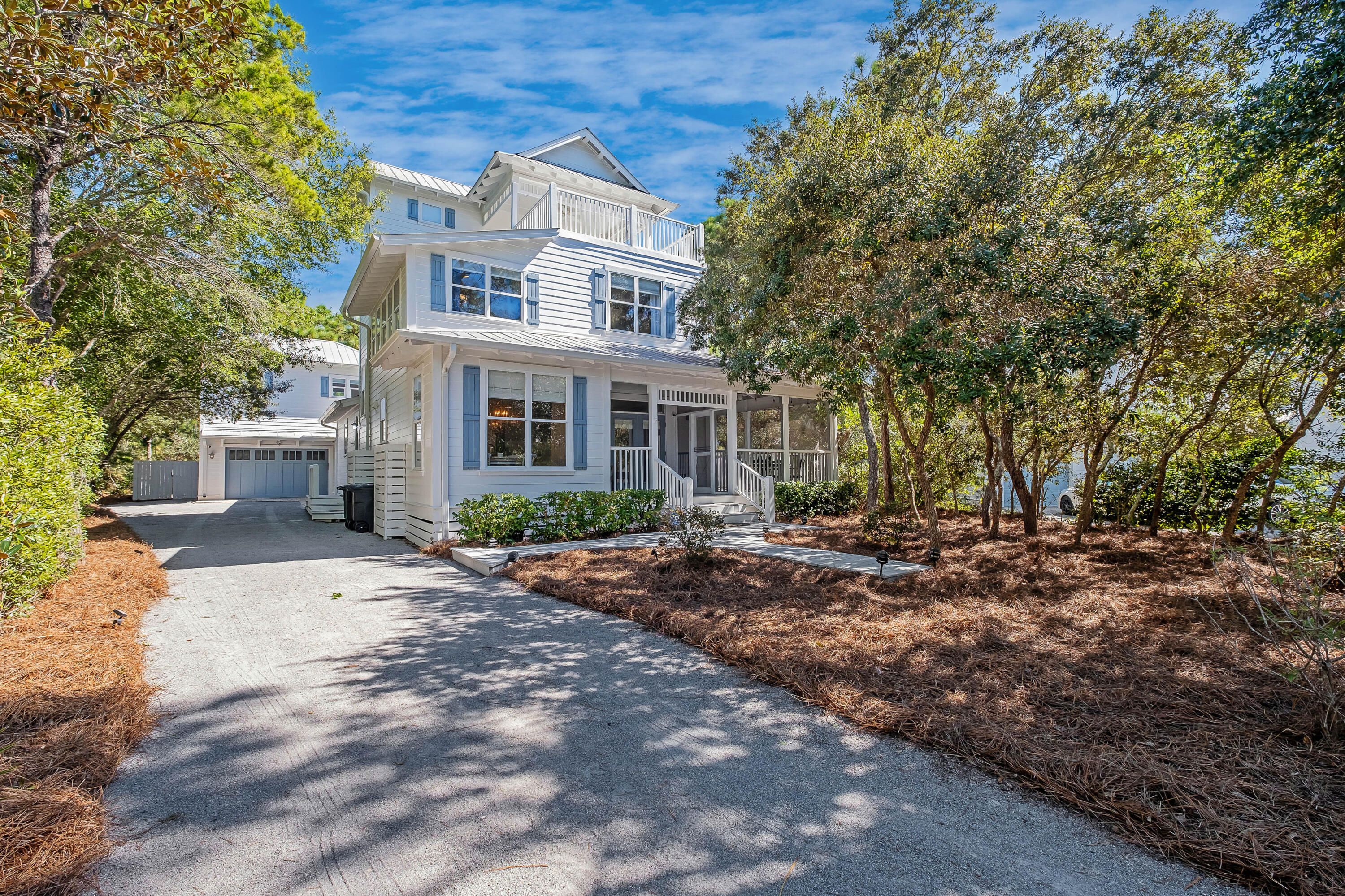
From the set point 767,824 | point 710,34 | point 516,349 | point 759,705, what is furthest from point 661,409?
Result: point 767,824

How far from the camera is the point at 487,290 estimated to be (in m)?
11.1

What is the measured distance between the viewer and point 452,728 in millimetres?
3027

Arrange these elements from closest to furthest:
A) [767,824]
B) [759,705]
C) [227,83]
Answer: [767,824], [759,705], [227,83]

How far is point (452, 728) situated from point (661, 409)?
1166cm

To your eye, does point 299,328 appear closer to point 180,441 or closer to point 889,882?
point 889,882

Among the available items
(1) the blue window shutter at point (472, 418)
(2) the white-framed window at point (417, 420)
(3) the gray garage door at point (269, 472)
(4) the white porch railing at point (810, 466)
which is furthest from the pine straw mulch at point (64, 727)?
(3) the gray garage door at point (269, 472)

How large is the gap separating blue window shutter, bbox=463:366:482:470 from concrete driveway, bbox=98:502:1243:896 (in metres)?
5.30

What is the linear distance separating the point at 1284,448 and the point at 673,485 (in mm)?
8270

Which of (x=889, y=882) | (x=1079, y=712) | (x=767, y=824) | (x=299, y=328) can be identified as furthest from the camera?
(x=299, y=328)

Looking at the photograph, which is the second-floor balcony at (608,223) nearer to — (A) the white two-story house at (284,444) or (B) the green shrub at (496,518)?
(B) the green shrub at (496,518)

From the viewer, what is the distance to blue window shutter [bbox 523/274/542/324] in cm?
1153

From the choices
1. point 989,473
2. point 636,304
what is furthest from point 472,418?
point 989,473

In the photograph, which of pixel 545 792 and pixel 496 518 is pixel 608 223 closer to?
pixel 496 518

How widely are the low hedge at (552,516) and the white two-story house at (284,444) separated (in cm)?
1496
